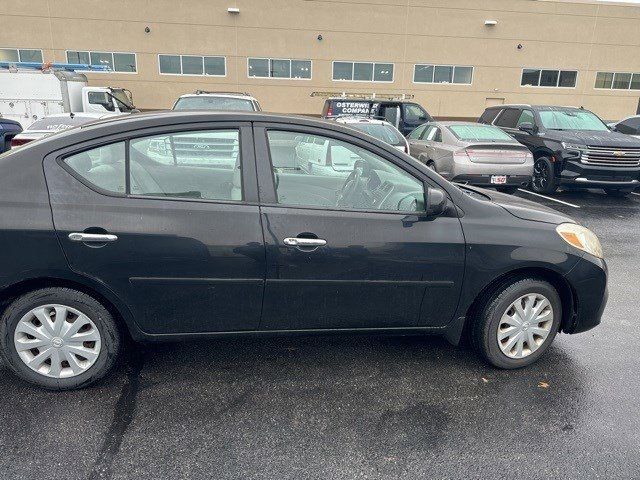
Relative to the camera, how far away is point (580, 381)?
10.4 feet

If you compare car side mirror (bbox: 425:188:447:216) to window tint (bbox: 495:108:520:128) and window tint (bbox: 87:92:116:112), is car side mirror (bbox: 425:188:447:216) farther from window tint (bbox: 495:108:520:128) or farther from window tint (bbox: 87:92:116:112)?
window tint (bbox: 87:92:116:112)

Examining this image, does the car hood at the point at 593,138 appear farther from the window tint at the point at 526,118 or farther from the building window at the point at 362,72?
the building window at the point at 362,72

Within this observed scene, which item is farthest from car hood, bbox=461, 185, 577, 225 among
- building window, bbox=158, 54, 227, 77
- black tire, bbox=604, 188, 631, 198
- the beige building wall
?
building window, bbox=158, 54, 227, 77

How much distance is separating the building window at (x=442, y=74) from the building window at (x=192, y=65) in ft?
32.6

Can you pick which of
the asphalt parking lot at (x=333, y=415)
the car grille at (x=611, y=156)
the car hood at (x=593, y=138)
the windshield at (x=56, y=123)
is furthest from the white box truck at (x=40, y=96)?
the asphalt parking lot at (x=333, y=415)

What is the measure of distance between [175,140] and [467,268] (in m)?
1.96

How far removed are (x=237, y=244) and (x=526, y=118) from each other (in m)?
10.1

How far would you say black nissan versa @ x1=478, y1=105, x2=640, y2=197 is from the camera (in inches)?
360

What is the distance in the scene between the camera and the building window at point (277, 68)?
24.1m

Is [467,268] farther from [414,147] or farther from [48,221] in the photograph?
[414,147]

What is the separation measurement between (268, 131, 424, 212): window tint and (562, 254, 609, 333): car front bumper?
1.18 meters

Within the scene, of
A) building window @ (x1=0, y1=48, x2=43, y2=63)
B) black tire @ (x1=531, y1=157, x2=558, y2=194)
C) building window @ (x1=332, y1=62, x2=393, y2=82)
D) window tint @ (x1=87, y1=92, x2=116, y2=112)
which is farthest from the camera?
building window @ (x1=332, y1=62, x2=393, y2=82)

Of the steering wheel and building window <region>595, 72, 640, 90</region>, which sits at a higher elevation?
building window <region>595, 72, 640, 90</region>

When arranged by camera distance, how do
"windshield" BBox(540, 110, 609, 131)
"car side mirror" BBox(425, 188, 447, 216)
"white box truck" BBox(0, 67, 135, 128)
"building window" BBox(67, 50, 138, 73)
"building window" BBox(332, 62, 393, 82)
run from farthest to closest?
1. "building window" BBox(332, 62, 393, 82)
2. "building window" BBox(67, 50, 138, 73)
3. "white box truck" BBox(0, 67, 135, 128)
4. "windshield" BBox(540, 110, 609, 131)
5. "car side mirror" BBox(425, 188, 447, 216)
